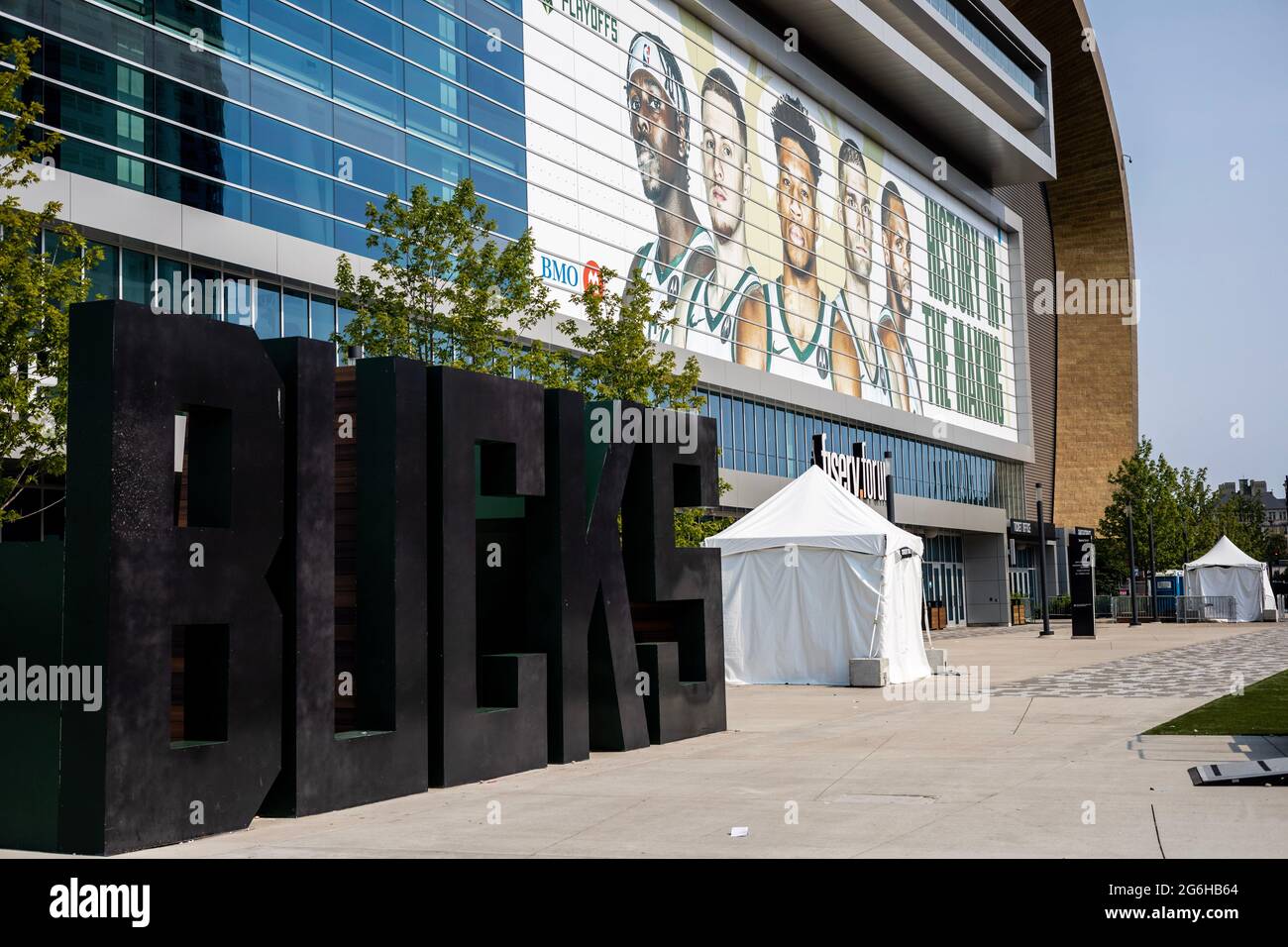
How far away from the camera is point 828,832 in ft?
28.2

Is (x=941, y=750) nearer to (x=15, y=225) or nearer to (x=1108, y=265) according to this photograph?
(x=15, y=225)

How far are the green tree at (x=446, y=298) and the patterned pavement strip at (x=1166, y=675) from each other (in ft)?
33.2

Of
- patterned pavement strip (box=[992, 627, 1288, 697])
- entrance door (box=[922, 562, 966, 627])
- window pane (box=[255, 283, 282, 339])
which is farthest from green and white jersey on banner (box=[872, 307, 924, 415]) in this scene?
window pane (box=[255, 283, 282, 339])

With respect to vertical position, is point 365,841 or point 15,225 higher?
point 15,225

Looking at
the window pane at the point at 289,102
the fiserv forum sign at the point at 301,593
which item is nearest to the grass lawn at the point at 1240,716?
the fiserv forum sign at the point at 301,593

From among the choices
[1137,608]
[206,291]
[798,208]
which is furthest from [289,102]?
[1137,608]

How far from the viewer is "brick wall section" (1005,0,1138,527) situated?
92750 mm

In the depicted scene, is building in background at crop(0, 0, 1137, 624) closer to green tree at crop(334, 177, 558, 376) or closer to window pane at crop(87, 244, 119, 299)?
window pane at crop(87, 244, 119, 299)

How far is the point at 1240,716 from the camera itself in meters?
15.7

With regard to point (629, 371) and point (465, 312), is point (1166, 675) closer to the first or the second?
point (629, 371)

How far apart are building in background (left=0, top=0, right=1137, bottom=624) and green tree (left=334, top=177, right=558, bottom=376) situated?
451 cm

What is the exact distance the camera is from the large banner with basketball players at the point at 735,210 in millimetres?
39500
